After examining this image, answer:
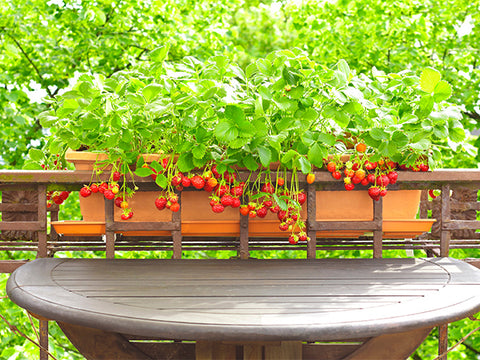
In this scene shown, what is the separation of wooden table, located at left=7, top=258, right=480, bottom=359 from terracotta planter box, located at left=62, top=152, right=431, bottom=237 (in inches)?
4.0

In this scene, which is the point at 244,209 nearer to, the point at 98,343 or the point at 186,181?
the point at 186,181

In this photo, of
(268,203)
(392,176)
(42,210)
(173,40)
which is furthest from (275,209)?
(173,40)

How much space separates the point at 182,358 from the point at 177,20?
2.76 m

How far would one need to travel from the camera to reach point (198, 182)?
118cm

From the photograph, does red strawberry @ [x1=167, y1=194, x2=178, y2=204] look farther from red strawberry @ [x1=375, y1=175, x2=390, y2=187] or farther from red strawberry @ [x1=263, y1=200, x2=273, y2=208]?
red strawberry @ [x1=375, y1=175, x2=390, y2=187]

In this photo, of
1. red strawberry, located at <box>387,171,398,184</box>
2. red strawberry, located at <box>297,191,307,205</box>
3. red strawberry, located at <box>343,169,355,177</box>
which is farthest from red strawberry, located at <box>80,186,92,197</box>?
red strawberry, located at <box>387,171,398,184</box>

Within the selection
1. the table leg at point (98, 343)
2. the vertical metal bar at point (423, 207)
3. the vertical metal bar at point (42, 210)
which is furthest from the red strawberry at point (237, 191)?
the vertical metal bar at point (423, 207)

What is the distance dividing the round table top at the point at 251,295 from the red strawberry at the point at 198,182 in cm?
23

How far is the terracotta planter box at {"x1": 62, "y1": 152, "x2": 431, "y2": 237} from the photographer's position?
1307 millimetres

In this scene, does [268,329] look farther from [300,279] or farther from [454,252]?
[454,252]

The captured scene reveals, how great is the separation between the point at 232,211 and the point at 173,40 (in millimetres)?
2159

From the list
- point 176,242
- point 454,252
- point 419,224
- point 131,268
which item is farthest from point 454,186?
point 454,252

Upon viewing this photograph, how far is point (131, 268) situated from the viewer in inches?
48.0

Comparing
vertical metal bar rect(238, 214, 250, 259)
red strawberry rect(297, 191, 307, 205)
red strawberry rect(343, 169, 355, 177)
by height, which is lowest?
vertical metal bar rect(238, 214, 250, 259)
